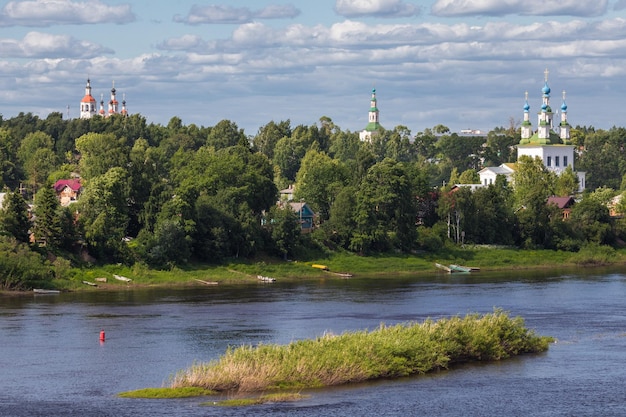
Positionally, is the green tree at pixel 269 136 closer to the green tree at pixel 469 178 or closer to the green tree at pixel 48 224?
the green tree at pixel 469 178

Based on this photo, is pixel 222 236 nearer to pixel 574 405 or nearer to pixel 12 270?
pixel 12 270

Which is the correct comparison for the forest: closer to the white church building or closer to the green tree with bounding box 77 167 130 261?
the green tree with bounding box 77 167 130 261

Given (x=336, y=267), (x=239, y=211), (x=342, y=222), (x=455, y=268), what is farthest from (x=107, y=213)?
(x=455, y=268)

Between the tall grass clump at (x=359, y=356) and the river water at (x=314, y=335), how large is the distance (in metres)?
0.60

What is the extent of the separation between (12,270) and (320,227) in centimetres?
2835

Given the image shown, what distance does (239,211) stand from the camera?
8794 centimetres

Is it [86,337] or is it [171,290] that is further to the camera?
[171,290]

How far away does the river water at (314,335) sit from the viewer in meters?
39.7

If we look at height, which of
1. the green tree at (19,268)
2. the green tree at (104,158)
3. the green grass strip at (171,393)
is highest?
the green tree at (104,158)

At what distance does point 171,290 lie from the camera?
76000 mm

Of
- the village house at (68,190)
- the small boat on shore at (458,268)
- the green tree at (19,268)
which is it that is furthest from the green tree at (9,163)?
the green tree at (19,268)

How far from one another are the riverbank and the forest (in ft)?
3.29

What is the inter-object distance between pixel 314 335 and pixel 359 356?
11.1 meters

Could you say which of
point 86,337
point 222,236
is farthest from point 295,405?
point 222,236
